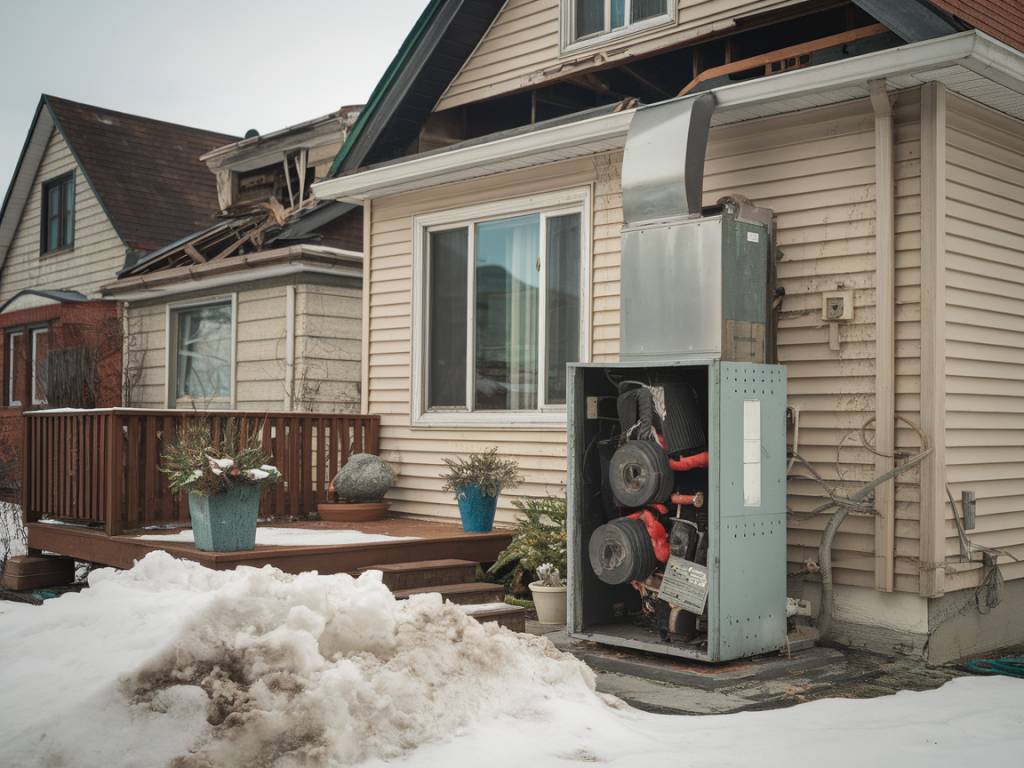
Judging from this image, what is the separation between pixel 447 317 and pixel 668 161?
3507 mm

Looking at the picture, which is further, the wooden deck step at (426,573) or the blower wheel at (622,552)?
the wooden deck step at (426,573)

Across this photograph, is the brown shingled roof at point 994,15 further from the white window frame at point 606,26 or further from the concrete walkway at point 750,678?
the concrete walkway at point 750,678

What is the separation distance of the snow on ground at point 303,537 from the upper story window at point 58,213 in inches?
444

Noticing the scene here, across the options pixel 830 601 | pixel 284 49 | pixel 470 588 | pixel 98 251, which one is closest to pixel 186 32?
pixel 284 49

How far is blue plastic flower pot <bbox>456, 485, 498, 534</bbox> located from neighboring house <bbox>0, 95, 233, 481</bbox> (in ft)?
26.7

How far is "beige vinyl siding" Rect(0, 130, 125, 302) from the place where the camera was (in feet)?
54.8

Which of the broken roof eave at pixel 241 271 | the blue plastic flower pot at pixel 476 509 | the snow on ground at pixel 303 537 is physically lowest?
the snow on ground at pixel 303 537

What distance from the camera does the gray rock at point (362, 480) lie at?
935 centimetres

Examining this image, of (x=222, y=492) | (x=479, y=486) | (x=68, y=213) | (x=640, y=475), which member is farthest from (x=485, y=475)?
(x=68, y=213)

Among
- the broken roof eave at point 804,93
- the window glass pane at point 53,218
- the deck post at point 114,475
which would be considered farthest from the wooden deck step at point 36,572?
the window glass pane at point 53,218

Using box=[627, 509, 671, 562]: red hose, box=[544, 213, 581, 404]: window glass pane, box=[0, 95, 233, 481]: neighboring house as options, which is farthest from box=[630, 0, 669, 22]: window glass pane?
box=[0, 95, 233, 481]: neighboring house

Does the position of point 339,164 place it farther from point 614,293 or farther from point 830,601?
point 830,601

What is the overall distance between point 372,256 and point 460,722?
6.30 metres

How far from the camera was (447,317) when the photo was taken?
9711 mm
